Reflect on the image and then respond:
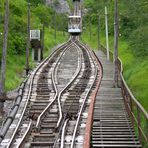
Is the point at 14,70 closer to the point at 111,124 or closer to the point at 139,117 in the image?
the point at 111,124

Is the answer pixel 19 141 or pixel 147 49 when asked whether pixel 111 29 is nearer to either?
pixel 147 49

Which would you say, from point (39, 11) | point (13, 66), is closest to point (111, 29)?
point (39, 11)

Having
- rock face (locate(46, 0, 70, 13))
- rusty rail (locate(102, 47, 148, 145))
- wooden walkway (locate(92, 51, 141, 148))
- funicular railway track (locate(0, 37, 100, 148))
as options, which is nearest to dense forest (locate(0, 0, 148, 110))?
wooden walkway (locate(92, 51, 141, 148))

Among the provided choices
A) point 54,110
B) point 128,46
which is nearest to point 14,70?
point 54,110

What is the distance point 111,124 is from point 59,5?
131990 mm

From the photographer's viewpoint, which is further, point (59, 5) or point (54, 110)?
point (59, 5)

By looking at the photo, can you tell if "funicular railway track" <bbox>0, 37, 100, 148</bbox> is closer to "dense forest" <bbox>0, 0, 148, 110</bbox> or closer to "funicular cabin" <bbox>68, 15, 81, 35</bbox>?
"dense forest" <bbox>0, 0, 148, 110</bbox>

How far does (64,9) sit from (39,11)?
138ft

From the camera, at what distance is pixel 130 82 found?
99.2 ft

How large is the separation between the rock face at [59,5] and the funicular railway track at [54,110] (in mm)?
105209

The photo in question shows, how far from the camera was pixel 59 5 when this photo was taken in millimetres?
148000

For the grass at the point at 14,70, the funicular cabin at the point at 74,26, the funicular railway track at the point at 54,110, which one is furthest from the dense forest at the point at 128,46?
the funicular cabin at the point at 74,26

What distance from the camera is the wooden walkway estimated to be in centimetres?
1505

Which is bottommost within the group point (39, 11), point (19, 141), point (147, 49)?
point (19, 141)
